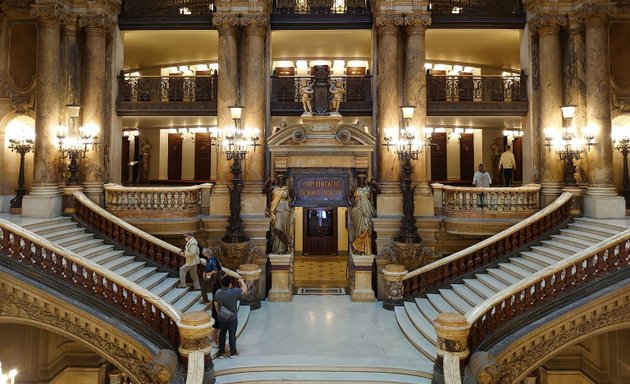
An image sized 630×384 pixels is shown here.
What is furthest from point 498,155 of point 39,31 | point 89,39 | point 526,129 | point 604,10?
point 39,31

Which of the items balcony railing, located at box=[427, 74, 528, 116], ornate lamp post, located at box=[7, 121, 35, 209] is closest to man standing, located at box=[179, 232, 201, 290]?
ornate lamp post, located at box=[7, 121, 35, 209]

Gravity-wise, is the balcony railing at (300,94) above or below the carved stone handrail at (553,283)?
above

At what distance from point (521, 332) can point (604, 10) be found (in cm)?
1019

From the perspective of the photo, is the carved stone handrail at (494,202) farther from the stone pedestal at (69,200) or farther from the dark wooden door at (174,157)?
the dark wooden door at (174,157)

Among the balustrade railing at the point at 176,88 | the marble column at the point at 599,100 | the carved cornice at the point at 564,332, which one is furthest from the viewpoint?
the balustrade railing at the point at 176,88

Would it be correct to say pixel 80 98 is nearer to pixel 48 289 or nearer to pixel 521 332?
pixel 48 289

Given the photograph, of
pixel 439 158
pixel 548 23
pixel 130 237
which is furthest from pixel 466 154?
pixel 130 237

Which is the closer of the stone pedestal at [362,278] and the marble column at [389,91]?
the stone pedestal at [362,278]

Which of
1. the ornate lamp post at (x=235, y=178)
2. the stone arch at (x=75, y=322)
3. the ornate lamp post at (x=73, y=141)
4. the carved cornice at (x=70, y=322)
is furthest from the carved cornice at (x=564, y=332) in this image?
the ornate lamp post at (x=73, y=141)

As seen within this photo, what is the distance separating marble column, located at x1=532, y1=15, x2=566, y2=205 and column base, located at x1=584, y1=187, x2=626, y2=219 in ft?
3.43

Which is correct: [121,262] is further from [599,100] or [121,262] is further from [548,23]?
[548,23]

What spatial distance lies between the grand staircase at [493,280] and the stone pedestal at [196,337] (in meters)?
4.24

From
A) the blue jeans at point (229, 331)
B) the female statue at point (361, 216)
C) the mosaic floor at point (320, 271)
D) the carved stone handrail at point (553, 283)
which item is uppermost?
the female statue at point (361, 216)

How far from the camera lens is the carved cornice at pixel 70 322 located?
8273 mm
